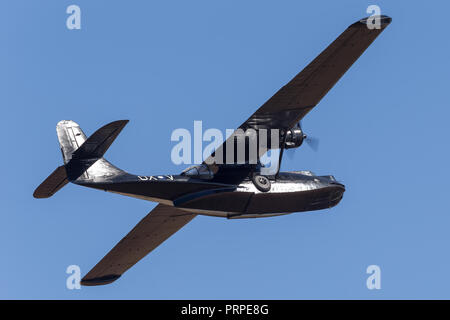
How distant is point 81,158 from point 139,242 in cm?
804

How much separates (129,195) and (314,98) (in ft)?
26.4

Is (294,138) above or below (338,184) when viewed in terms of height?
above

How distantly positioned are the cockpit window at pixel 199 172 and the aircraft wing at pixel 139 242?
4.09 m

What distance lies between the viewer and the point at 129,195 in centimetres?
3070

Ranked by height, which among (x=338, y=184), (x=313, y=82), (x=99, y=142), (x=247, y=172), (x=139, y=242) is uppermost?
(x=313, y=82)

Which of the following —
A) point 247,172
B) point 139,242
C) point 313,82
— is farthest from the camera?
point 139,242

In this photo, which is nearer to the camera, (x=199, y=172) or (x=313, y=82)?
(x=313, y=82)

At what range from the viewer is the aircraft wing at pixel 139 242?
3600 cm

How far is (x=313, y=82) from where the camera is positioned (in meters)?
30.5

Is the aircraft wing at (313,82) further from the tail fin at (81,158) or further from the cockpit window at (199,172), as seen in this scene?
the tail fin at (81,158)

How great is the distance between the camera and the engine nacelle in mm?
32281

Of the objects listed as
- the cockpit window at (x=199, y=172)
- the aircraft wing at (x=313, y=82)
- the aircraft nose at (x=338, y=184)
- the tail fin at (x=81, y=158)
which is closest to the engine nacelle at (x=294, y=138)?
the aircraft wing at (x=313, y=82)

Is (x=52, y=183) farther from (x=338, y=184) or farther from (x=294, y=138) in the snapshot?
(x=338, y=184)

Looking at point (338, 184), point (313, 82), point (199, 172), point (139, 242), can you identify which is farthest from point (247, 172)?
point (139, 242)
